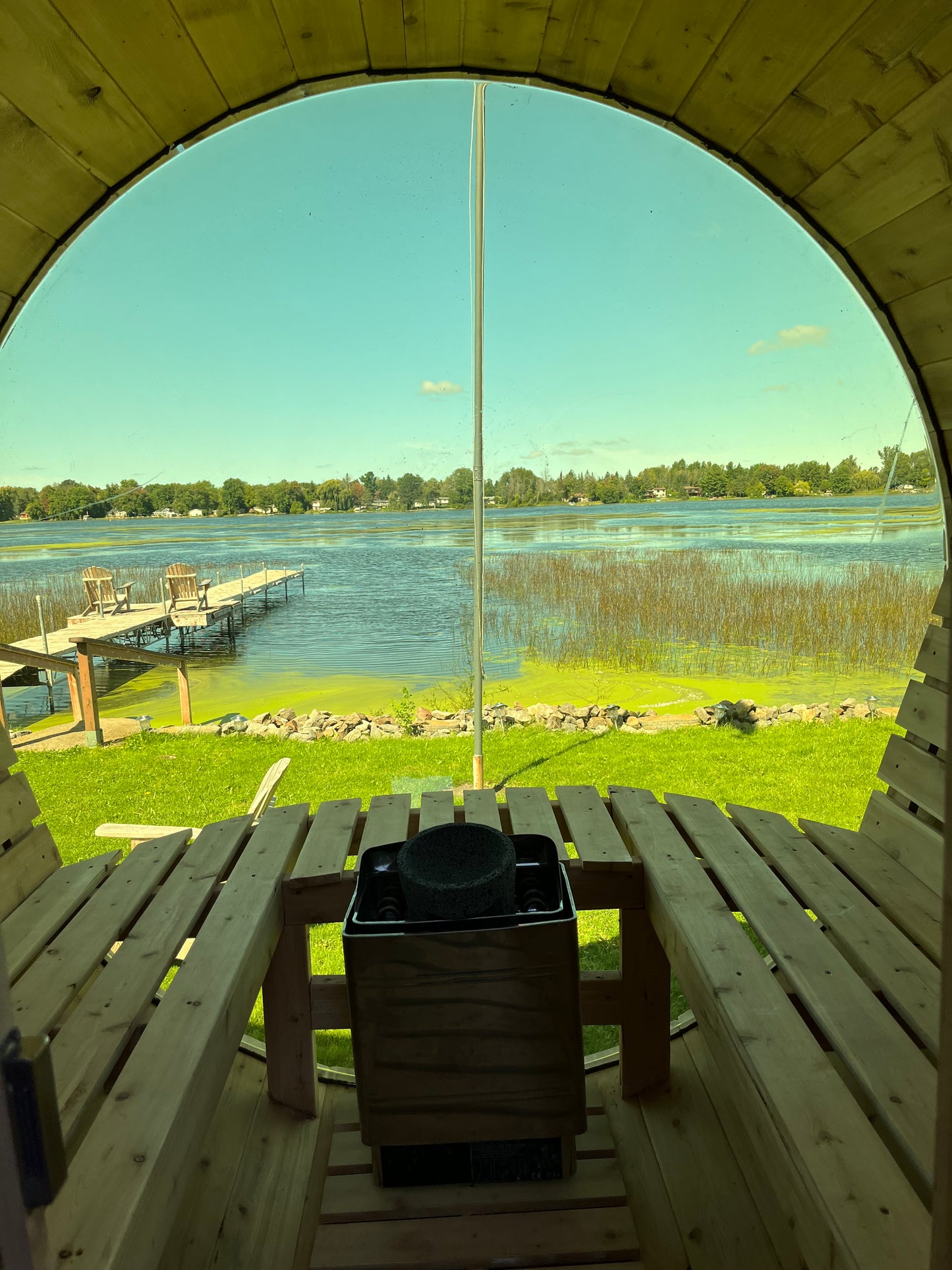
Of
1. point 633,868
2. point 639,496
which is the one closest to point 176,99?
point 633,868

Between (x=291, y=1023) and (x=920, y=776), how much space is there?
5.56ft

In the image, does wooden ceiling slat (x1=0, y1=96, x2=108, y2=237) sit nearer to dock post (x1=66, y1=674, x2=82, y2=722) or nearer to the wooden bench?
the wooden bench

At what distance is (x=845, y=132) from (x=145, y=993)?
7.63 ft

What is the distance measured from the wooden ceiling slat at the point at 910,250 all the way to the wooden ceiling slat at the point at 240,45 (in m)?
1.52

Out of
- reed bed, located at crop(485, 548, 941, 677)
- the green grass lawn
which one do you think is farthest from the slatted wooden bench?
reed bed, located at crop(485, 548, 941, 677)

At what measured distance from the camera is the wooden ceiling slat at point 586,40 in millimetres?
1728

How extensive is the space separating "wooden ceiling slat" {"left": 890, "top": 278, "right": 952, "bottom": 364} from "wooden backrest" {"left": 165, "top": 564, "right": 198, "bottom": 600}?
7.76 metres

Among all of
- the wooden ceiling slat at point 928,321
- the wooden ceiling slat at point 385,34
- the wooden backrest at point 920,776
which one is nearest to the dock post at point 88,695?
the wooden ceiling slat at point 385,34

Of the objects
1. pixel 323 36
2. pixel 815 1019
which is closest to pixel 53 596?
pixel 323 36

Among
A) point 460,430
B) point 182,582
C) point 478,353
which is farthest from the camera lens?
point 460,430

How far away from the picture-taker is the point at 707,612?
7.78m

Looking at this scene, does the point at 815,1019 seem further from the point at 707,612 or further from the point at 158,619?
the point at 158,619

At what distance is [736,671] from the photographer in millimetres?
7613

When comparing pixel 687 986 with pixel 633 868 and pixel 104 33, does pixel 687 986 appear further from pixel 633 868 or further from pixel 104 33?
pixel 104 33
